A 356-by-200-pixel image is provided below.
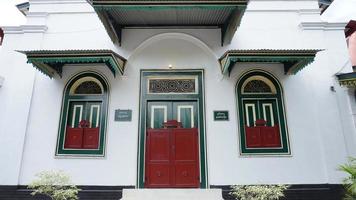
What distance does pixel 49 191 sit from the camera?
5559 mm

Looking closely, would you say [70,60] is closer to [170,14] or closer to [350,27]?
[170,14]

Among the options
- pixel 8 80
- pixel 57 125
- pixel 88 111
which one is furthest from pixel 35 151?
pixel 8 80

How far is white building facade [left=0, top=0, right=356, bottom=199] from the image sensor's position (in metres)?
6.75

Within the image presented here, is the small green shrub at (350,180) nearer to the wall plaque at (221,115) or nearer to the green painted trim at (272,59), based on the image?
the green painted trim at (272,59)

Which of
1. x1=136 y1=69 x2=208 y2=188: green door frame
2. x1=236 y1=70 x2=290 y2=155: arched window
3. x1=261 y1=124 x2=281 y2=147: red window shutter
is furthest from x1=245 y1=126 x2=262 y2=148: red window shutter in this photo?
x1=136 y1=69 x2=208 y2=188: green door frame

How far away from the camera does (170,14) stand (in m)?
7.17

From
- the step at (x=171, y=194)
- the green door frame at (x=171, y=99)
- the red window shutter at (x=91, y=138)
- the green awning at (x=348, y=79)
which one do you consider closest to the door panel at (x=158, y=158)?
the green door frame at (x=171, y=99)

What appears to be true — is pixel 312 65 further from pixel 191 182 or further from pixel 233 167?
pixel 191 182

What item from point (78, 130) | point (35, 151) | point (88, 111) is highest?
point (88, 111)

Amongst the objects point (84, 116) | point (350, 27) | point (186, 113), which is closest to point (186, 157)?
point (186, 113)

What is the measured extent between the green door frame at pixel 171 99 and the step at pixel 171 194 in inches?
44.4

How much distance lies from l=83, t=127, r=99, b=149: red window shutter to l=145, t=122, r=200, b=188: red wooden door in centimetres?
133

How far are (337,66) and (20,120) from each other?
29.1 ft

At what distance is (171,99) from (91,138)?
236cm
